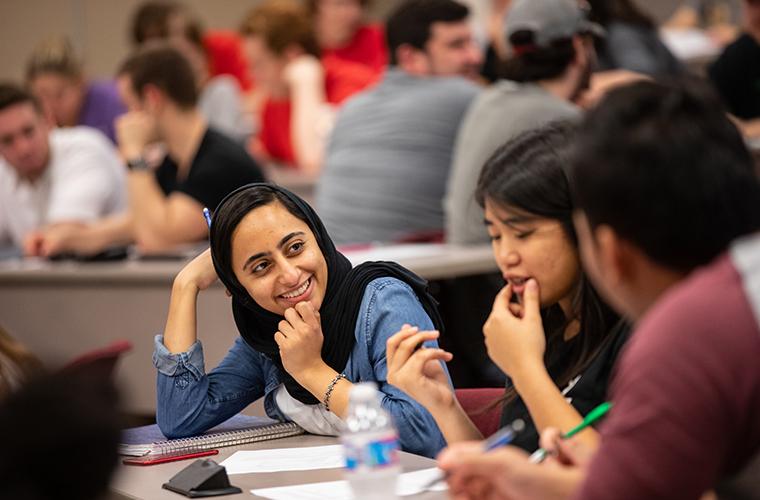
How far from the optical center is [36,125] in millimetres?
5090

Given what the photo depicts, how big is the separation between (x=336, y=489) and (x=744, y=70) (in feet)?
11.5

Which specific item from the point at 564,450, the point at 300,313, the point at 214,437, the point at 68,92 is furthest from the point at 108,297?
the point at 564,450

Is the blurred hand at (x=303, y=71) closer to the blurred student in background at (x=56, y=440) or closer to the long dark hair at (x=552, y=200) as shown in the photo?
the long dark hair at (x=552, y=200)

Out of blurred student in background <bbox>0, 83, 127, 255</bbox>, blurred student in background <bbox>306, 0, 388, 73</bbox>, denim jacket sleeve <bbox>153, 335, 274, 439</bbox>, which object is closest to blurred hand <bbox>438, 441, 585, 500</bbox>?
denim jacket sleeve <bbox>153, 335, 274, 439</bbox>

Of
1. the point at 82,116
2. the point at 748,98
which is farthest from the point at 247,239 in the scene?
the point at 82,116

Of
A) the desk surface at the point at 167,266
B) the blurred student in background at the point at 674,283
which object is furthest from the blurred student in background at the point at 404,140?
the blurred student in background at the point at 674,283

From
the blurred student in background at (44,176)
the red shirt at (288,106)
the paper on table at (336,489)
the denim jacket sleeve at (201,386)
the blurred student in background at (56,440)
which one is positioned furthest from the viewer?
the red shirt at (288,106)

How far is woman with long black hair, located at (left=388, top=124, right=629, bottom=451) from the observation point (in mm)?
1831

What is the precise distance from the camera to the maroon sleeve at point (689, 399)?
111 cm

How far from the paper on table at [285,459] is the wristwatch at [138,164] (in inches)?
112

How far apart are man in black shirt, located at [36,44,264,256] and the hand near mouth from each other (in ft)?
8.32

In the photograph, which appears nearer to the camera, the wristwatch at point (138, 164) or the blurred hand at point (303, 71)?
the wristwatch at point (138, 164)

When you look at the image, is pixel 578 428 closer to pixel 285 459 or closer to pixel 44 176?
pixel 285 459

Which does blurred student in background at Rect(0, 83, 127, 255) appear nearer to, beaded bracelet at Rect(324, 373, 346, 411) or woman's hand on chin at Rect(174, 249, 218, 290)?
woman's hand on chin at Rect(174, 249, 218, 290)
